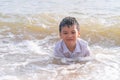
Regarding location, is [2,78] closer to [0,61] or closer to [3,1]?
[0,61]

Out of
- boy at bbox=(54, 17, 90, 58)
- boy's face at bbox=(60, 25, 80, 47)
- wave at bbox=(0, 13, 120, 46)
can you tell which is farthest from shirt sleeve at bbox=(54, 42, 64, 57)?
wave at bbox=(0, 13, 120, 46)

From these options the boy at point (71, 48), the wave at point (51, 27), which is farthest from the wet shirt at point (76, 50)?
the wave at point (51, 27)

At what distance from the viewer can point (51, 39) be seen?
237 inches

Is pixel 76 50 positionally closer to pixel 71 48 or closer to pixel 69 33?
pixel 71 48

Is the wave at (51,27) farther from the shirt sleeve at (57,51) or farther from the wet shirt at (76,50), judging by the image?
the shirt sleeve at (57,51)

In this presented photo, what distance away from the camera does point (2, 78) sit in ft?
12.7

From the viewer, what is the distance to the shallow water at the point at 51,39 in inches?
162

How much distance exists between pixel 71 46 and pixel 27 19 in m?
3.06

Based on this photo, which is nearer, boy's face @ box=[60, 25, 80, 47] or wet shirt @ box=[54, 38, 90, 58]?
boy's face @ box=[60, 25, 80, 47]

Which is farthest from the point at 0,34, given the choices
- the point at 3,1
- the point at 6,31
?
the point at 3,1

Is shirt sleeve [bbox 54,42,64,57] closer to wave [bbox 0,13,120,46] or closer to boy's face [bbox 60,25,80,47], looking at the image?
boy's face [bbox 60,25,80,47]

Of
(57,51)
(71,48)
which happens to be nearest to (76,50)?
(71,48)

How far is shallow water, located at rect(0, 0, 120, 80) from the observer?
4.12 meters

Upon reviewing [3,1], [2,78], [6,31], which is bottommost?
[2,78]
